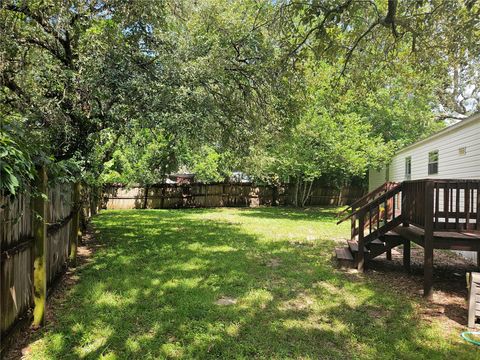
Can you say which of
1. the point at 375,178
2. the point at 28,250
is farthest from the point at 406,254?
the point at 375,178

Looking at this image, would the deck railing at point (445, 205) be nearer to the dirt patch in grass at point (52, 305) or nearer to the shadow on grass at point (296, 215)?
the dirt patch in grass at point (52, 305)

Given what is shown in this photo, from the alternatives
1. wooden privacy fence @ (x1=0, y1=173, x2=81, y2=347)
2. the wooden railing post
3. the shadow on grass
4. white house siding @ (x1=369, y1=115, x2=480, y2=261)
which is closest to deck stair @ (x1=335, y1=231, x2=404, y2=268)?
the wooden railing post

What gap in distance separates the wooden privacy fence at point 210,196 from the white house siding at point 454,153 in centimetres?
915

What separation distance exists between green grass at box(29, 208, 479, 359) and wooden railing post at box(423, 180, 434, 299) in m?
0.36

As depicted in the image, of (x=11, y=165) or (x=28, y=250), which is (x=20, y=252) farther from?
(x=11, y=165)

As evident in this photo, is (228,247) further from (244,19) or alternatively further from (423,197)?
(244,19)

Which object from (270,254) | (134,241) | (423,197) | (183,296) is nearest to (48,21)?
(134,241)

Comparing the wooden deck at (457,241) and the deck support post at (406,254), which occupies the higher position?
the wooden deck at (457,241)

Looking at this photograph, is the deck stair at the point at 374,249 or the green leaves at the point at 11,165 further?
the deck stair at the point at 374,249

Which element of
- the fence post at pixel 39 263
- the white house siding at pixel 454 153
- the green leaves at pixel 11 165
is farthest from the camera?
the white house siding at pixel 454 153

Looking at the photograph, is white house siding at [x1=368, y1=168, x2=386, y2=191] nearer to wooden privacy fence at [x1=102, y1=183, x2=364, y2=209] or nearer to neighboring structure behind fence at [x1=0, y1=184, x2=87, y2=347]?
wooden privacy fence at [x1=102, y1=183, x2=364, y2=209]

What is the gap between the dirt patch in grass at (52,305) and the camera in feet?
9.51

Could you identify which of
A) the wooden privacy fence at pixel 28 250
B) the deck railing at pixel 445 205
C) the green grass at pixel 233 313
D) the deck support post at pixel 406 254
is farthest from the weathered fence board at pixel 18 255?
the deck support post at pixel 406 254

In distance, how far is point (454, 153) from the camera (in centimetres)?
828
